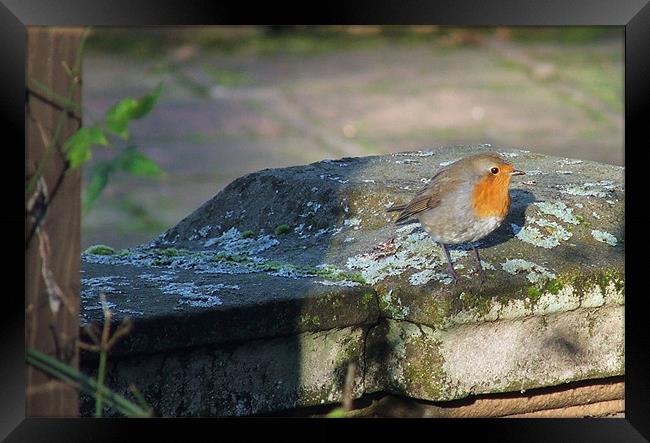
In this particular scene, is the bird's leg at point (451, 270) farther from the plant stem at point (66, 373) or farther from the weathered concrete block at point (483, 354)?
the plant stem at point (66, 373)

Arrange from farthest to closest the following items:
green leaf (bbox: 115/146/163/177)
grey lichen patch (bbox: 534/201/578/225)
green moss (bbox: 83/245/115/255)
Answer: green moss (bbox: 83/245/115/255)
grey lichen patch (bbox: 534/201/578/225)
green leaf (bbox: 115/146/163/177)

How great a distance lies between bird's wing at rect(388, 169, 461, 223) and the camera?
3.35 meters

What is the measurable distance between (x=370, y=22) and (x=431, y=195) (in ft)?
2.57

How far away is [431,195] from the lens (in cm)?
339

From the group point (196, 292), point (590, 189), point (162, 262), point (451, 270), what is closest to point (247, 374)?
point (196, 292)

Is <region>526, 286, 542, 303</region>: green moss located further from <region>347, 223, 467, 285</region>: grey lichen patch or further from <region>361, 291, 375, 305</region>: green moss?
<region>361, 291, 375, 305</region>: green moss

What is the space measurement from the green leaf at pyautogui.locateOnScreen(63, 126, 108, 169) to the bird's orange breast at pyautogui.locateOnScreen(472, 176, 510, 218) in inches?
55.3

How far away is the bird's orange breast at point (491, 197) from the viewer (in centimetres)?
327

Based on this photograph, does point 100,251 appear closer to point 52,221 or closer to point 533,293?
point 52,221

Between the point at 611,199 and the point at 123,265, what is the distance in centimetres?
165

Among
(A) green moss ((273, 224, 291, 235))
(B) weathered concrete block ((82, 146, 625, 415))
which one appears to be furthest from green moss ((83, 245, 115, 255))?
(A) green moss ((273, 224, 291, 235))

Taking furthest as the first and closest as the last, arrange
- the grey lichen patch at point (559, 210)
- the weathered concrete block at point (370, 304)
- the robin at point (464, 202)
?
the grey lichen patch at point (559, 210), the robin at point (464, 202), the weathered concrete block at point (370, 304)

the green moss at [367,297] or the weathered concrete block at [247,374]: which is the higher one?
the green moss at [367,297]

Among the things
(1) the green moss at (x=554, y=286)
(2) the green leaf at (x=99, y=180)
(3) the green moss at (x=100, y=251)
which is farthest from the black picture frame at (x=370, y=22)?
(3) the green moss at (x=100, y=251)
